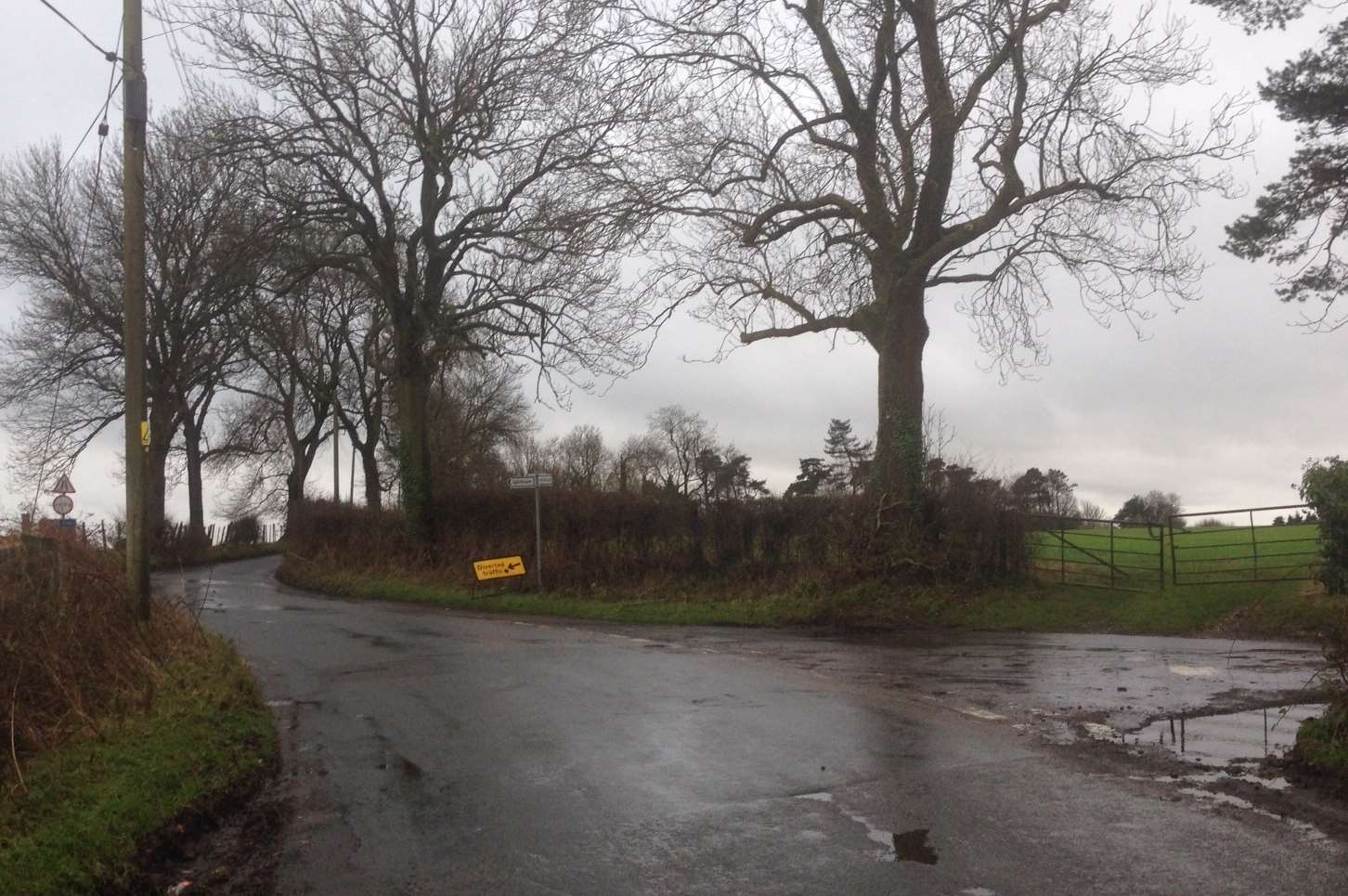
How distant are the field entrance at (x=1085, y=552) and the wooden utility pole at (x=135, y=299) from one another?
16.4 metres

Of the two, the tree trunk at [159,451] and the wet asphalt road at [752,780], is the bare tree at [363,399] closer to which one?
the tree trunk at [159,451]

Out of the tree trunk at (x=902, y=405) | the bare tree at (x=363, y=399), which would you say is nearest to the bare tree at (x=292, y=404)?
the bare tree at (x=363, y=399)

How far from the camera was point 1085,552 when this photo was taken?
22328mm

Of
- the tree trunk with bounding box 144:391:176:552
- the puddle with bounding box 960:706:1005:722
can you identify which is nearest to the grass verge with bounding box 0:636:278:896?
the puddle with bounding box 960:706:1005:722

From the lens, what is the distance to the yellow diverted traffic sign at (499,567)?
27.1 metres

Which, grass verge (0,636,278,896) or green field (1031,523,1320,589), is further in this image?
green field (1031,523,1320,589)

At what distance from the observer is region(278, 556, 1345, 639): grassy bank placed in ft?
59.6

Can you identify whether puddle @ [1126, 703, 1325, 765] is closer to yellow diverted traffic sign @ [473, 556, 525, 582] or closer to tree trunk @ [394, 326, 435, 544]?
yellow diverted traffic sign @ [473, 556, 525, 582]

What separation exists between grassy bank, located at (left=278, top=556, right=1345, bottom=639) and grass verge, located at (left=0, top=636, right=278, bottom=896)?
41.8ft

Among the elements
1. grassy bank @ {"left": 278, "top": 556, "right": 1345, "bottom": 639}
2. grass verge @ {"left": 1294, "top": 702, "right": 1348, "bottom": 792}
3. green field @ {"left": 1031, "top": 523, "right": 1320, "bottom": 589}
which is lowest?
grassy bank @ {"left": 278, "top": 556, "right": 1345, "bottom": 639}

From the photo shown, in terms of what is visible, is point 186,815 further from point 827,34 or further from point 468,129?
point 468,129

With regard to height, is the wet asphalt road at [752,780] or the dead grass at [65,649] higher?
the dead grass at [65,649]

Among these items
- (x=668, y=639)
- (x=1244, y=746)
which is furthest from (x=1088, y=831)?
Result: (x=668, y=639)

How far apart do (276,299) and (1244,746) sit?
25152 millimetres
